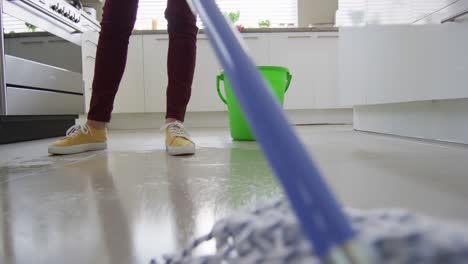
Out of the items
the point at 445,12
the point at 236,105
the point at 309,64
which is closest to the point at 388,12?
A: the point at 445,12

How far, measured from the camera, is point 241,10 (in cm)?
411

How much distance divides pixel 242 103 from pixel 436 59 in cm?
154

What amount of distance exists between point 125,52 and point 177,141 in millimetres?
367

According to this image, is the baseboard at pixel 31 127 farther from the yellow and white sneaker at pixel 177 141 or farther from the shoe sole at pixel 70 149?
the yellow and white sneaker at pixel 177 141

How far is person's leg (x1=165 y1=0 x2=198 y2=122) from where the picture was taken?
134cm

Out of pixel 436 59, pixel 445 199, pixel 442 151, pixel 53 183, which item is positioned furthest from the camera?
pixel 436 59

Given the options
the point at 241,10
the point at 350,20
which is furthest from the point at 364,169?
the point at 241,10

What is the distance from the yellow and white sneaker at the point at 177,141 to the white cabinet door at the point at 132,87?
2013 millimetres

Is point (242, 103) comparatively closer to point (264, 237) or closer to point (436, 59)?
point (264, 237)

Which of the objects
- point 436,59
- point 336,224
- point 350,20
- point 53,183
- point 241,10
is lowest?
point 53,183

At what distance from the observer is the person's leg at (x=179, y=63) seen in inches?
52.6

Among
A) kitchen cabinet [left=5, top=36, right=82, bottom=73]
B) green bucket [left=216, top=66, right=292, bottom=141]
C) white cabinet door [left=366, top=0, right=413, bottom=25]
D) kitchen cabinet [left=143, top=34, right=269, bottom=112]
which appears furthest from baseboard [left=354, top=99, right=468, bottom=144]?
kitchen cabinet [left=5, top=36, right=82, bottom=73]

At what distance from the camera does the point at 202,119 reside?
345 centimetres

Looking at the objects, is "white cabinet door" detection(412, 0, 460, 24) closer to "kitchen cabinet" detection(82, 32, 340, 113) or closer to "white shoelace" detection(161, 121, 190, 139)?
"white shoelace" detection(161, 121, 190, 139)
